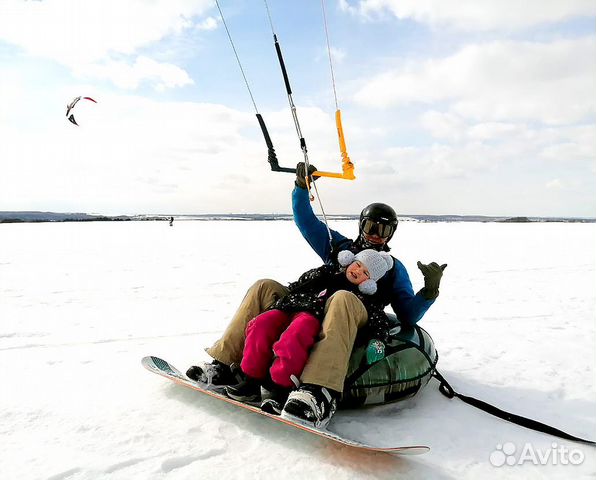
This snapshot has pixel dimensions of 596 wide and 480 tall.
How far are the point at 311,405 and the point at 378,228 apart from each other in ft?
5.49

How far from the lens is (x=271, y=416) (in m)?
2.54

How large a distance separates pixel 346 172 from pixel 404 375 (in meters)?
1.68

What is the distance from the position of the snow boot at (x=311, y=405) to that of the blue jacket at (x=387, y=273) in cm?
109

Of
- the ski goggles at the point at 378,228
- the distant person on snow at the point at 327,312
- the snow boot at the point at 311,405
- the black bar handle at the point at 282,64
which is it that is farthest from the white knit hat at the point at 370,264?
the black bar handle at the point at 282,64

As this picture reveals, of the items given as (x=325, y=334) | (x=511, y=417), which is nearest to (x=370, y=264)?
(x=325, y=334)

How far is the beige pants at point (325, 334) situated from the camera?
2.68m

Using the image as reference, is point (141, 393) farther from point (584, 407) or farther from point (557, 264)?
point (557, 264)

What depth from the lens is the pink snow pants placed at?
8.89ft

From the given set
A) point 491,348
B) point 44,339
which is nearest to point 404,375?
point 491,348

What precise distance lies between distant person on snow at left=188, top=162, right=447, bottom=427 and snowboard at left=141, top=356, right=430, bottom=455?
0.25ft

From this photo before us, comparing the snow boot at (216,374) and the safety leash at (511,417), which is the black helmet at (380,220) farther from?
the snow boot at (216,374)

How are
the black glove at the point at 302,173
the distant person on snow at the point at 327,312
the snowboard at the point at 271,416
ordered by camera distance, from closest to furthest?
the snowboard at the point at 271,416 → the distant person on snow at the point at 327,312 → the black glove at the point at 302,173

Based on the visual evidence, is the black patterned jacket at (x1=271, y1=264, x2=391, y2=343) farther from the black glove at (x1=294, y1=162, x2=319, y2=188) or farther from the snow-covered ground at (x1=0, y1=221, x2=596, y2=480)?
the black glove at (x1=294, y1=162, x2=319, y2=188)

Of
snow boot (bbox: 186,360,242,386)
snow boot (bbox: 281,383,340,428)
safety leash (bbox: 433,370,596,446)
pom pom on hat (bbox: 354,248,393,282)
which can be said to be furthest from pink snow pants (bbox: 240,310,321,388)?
safety leash (bbox: 433,370,596,446)
